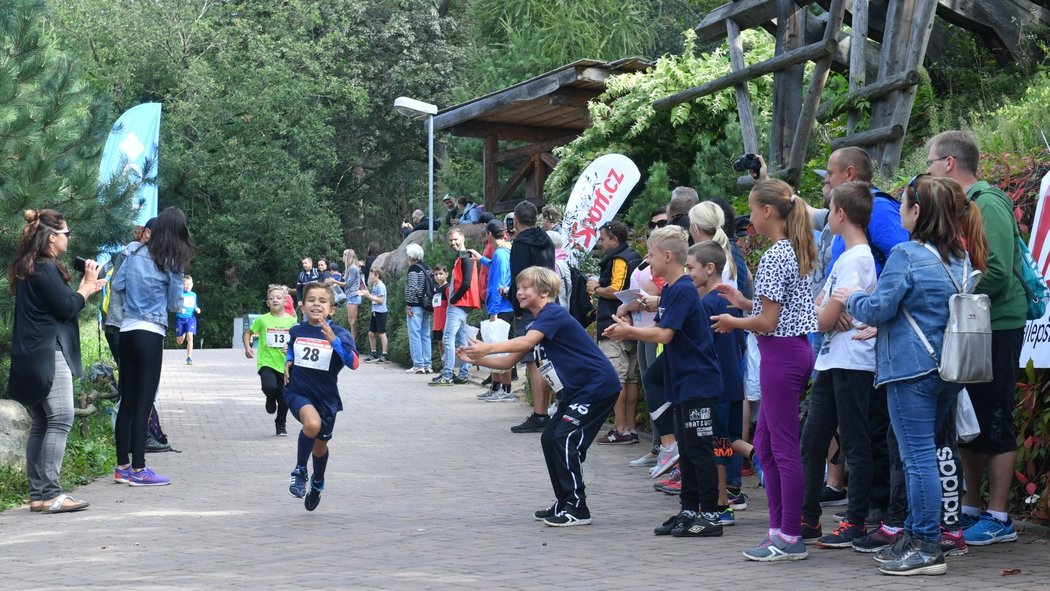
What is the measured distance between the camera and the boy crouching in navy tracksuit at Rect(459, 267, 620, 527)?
720cm

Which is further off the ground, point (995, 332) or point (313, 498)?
point (995, 332)

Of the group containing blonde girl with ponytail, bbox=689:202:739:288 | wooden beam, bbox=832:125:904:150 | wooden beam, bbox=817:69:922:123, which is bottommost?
blonde girl with ponytail, bbox=689:202:739:288

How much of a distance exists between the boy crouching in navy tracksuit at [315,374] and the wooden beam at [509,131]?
49.0 feet

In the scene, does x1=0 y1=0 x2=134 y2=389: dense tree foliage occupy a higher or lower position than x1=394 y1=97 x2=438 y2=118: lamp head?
lower

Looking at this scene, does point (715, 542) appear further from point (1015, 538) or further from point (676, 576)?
point (1015, 538)

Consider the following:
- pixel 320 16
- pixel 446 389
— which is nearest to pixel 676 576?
pixel 446 389

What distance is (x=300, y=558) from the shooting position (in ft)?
21.1

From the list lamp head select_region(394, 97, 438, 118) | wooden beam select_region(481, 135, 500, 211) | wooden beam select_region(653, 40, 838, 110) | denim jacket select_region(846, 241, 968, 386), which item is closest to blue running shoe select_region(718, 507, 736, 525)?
denim jacket select_region(846, 241, 968, 386)

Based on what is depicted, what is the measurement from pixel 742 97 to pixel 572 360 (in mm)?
7607

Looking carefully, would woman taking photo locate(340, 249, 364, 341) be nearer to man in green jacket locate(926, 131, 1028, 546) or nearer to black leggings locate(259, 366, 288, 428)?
black leggings locate(259, 366, 288, 428)

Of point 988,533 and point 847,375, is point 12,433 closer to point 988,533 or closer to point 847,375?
point 847,375

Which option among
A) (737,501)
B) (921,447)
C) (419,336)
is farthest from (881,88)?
(419,336)

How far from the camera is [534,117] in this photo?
22.2 meters

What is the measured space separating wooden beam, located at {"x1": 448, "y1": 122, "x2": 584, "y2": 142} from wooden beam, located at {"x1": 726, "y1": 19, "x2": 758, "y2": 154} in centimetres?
922
